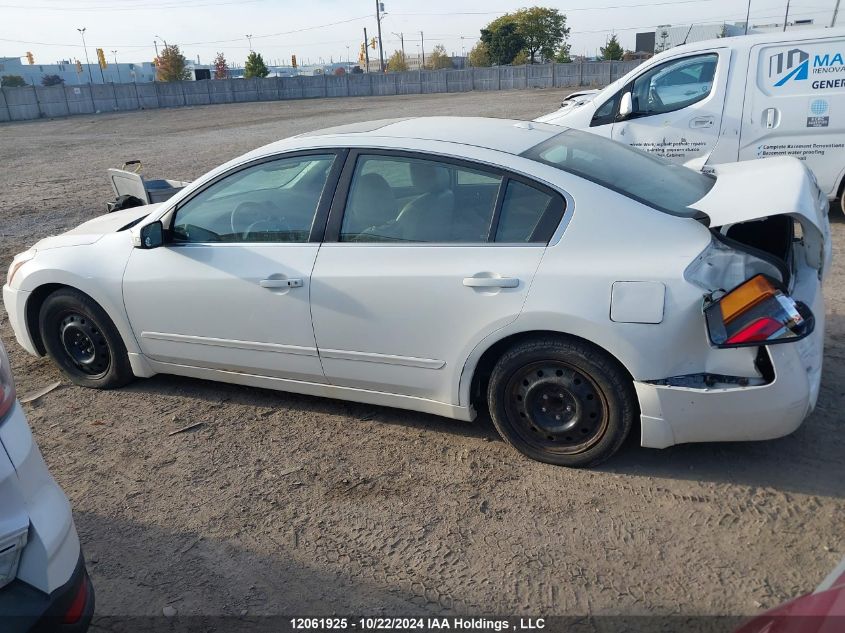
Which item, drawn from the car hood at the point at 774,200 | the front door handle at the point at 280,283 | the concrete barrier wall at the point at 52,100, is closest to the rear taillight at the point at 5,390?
the front door handle at the point at 280,283

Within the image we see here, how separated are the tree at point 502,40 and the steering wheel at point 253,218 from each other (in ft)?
262

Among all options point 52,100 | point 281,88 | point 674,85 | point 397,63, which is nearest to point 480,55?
point 397,63

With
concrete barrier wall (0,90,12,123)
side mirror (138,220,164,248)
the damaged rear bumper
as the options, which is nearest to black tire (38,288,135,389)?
side mirror (138,220,164,248)

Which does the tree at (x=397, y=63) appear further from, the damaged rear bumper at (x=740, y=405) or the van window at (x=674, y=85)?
the damaged rear bumper at (x=740, y=405)

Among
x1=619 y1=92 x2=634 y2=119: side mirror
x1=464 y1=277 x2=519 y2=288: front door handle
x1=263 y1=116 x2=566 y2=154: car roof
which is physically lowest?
x1=464 y1=277 x2=519 y2=288: front door handle

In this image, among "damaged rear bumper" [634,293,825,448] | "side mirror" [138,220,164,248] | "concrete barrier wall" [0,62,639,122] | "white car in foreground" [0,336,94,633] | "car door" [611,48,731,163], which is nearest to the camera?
"white car in foreground" [0,336,94,633]

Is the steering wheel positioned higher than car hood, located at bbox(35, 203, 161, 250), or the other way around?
the steering wheel

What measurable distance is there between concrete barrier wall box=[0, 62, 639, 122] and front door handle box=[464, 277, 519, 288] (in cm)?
4407

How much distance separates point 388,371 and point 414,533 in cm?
90

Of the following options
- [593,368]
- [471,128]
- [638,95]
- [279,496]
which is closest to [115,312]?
[279,496]

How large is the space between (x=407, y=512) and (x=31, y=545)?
1.60 metres

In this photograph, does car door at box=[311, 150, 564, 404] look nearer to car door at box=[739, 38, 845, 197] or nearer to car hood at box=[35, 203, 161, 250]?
car hood at box=[35, 203, 161, 250]

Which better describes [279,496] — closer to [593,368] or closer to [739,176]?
[593,368]

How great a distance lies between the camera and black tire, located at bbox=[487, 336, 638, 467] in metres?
3.21
